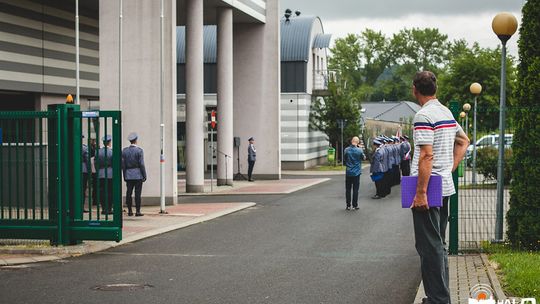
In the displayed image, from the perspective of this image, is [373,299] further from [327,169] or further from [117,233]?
[327,169]

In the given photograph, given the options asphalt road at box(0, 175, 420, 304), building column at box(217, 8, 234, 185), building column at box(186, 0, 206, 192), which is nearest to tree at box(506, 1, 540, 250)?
asphalt road at box(0, 175, 420, 304)

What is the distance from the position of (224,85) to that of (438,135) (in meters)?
24.1

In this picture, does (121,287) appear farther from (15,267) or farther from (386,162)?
(386,162)

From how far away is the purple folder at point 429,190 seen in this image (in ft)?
23.4

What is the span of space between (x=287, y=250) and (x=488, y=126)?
11.6 ft

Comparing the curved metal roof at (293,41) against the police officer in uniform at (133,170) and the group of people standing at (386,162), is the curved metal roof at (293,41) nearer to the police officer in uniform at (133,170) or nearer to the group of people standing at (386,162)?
the group of people standing at (386,162)

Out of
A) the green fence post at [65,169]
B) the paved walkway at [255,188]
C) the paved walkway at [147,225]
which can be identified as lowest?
the paved walkway at [255,188]

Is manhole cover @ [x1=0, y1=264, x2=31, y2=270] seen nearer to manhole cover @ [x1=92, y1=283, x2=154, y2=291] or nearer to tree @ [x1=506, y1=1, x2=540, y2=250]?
manhole cover @ [x1=92, y1=283, x2=154, y2=291]

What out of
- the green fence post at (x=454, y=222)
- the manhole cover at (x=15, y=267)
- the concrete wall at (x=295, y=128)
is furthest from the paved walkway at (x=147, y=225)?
the concrete wall at (x=295, y=128)

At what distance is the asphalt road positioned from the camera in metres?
9.07

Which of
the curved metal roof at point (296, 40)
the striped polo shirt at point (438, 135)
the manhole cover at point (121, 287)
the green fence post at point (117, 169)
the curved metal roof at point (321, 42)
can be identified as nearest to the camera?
the striped polo shirt at point (438, 135)

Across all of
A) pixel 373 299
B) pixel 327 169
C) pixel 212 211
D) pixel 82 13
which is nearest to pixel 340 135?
pixel 327 169

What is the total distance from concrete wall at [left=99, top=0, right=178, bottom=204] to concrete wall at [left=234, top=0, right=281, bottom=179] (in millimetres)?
13475

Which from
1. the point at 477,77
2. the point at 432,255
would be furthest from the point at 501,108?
the point at 477,77
